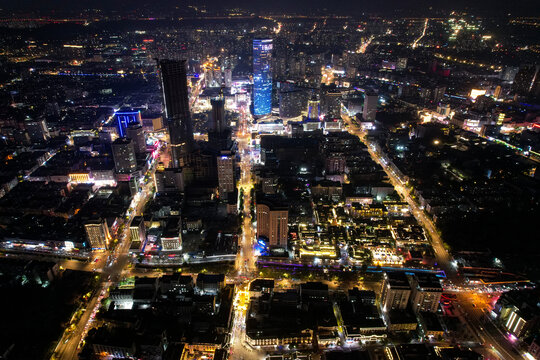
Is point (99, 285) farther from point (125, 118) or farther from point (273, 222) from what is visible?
point (125, 118)

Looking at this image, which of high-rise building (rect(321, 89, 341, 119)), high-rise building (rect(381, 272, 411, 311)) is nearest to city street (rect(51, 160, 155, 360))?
high-rise building (rect(381, 272, 411, 311))

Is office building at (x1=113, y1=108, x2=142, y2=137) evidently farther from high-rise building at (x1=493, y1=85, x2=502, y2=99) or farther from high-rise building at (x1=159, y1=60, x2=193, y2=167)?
high-rise building at (x1=493, y1=85, x2=502, y2=99)

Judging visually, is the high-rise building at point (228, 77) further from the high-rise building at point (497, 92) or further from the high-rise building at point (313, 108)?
the high-rise building at point (497, 92)

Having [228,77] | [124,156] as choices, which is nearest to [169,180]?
[124,156]

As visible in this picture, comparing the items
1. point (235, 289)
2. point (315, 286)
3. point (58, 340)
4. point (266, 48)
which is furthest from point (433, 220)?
point (266, 48)

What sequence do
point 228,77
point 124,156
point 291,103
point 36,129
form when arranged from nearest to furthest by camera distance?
point 124,156, point 36,129, point 291,103, point 228,77

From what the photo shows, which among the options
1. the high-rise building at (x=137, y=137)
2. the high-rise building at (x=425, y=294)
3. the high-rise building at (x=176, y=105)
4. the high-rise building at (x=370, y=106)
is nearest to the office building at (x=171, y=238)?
the high-rise building at (x=176, y=105)
